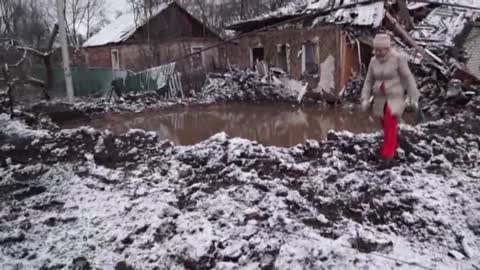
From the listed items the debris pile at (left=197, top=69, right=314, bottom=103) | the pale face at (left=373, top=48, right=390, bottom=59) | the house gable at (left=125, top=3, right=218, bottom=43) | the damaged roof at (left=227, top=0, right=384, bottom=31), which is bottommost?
the debris pile at (left=197, top=69, right=314, bottom=103)

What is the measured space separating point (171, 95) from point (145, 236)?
1115cm

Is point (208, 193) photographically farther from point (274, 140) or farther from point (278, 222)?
point (274, 140)

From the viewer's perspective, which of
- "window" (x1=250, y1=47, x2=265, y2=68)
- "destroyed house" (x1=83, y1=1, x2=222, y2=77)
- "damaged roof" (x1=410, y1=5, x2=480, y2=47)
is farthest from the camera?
"destroyed house" (x1=83, y1=1, x2=222, y2=77)

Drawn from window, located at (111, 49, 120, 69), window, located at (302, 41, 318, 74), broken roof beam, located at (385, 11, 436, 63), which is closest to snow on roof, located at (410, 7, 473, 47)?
broken roof beam, located at (385, 11, 436, 63)

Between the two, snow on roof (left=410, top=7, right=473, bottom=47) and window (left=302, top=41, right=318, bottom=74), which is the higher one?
snow on roof (left=410, top=7, right=473, bottom=47)

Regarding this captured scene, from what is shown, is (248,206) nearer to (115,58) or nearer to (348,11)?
(348,11)

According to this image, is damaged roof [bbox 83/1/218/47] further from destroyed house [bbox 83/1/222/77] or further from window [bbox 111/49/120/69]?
window [bbox 111/49/120/69]

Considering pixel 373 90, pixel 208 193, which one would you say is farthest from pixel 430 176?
pixel 208 193

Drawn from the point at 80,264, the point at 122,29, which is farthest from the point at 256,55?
the point at 80,264

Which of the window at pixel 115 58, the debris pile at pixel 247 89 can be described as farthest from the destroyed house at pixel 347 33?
the window at pixel 115 58

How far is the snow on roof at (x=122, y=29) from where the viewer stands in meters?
20.1

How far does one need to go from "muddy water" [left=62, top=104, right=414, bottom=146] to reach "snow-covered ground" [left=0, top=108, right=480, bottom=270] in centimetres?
205

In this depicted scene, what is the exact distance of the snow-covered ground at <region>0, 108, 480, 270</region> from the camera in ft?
11.1

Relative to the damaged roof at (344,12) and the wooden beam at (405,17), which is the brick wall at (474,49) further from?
the damaged roof at (344,12)
